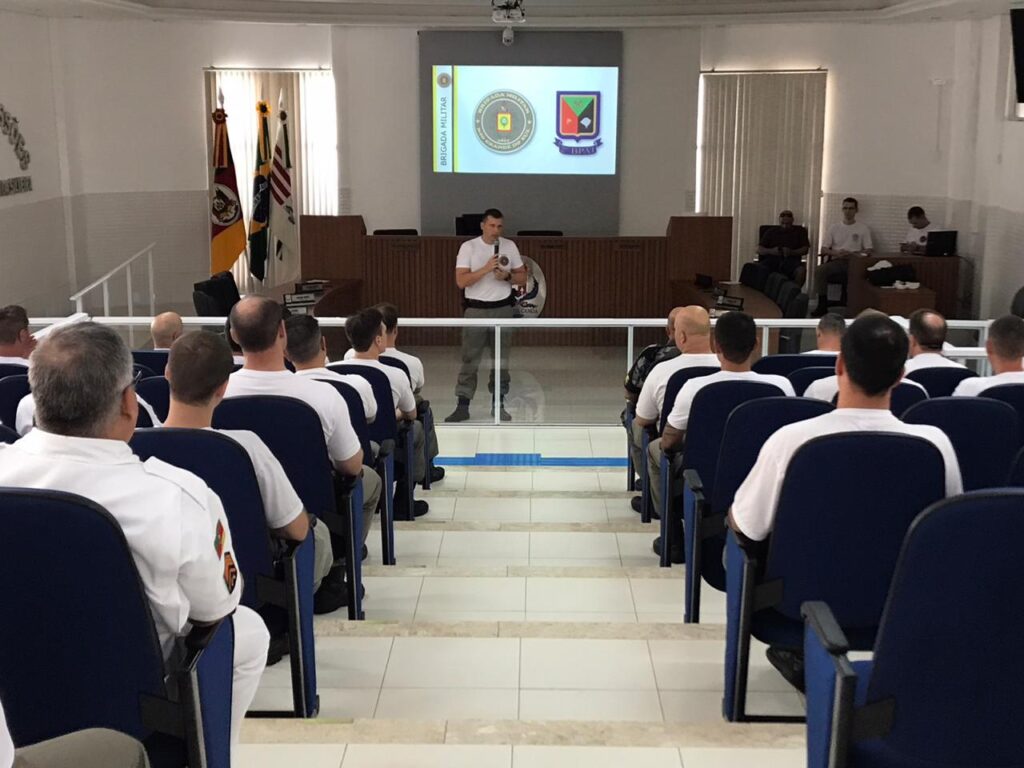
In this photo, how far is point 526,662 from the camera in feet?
12.7

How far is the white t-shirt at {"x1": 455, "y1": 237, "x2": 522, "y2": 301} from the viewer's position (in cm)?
963

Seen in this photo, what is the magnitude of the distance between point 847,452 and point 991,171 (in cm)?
1150

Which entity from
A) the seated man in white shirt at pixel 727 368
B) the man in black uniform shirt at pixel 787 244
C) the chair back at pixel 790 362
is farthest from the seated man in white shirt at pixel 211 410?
the man in black uniform shirt at pixel 787 244

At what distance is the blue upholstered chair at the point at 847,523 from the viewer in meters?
2.87

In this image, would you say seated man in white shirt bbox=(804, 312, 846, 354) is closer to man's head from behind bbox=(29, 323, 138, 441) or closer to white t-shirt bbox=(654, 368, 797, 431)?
white t-shirt bbox=(654, 368, 797, 431)

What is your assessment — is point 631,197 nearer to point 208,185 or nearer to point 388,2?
point 388,2

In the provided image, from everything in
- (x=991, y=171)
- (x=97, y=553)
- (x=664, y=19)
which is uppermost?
(x=664, y=19)

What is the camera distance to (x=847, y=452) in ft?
9.43

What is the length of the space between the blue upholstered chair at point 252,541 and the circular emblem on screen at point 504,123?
11999mm

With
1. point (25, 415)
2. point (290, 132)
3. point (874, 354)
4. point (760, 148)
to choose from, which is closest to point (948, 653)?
point (874, 354)

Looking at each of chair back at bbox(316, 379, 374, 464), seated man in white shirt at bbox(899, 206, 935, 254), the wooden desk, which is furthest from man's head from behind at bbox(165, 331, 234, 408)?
seated man in white shirt at bbox(899, 206, 935, 254)

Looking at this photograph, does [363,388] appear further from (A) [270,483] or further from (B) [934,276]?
(B) [934,276]

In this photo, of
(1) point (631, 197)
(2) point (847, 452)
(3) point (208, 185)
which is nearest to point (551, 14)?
(1) point (631, 197)

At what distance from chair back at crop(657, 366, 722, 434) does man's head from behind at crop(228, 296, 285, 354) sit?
1.82 m
